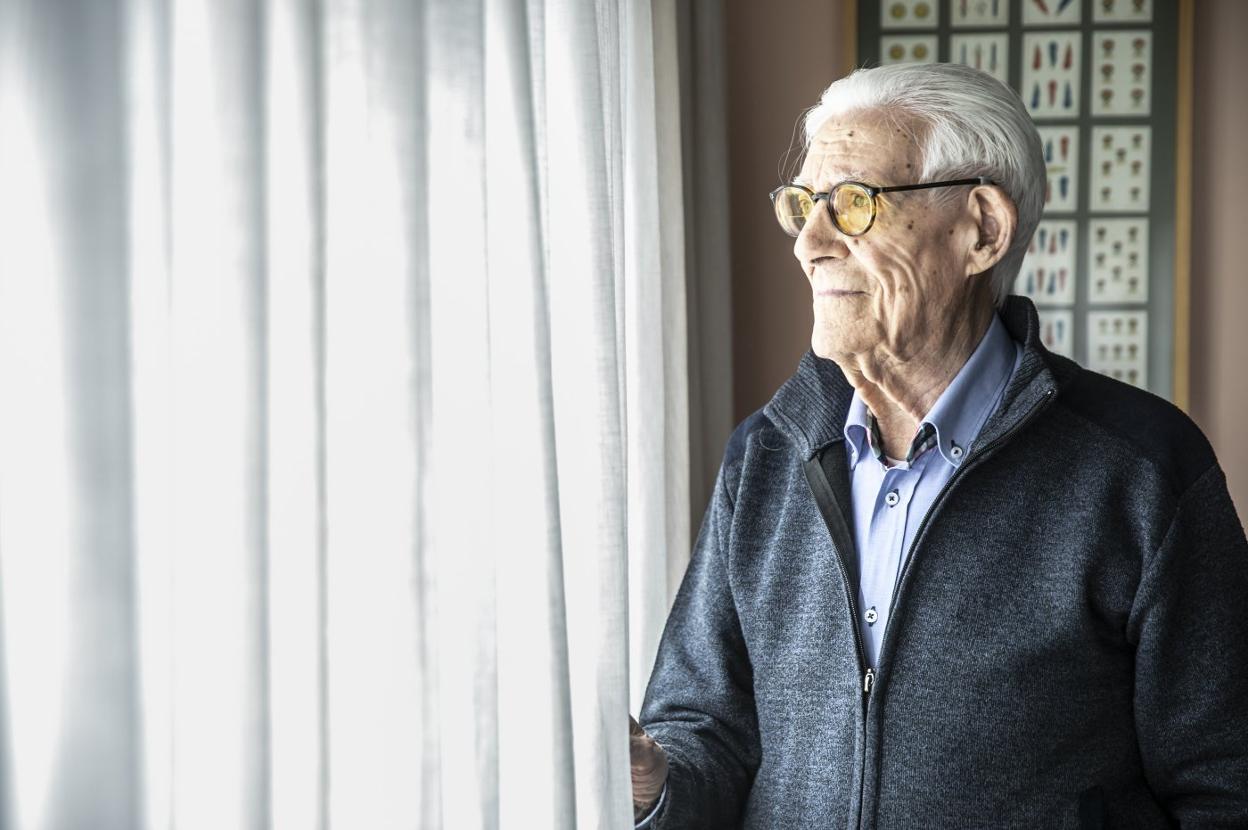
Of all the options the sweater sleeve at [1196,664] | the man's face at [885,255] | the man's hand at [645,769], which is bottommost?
the man's hand at [645,769]

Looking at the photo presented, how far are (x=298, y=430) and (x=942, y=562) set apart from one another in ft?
2.66

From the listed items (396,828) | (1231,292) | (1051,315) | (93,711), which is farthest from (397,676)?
(1231,292)

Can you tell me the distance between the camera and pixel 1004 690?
48.3 inches

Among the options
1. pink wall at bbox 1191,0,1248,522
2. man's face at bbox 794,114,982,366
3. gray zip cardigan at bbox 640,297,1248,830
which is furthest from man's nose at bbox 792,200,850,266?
pink wall at bbox 1191,0,1248,522

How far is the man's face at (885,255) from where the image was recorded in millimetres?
1378

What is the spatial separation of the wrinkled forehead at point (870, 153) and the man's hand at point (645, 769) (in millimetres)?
723

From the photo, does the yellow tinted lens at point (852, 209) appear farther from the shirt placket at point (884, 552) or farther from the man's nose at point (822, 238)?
the shirt placket at point (884, 552)

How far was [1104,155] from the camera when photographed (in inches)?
100

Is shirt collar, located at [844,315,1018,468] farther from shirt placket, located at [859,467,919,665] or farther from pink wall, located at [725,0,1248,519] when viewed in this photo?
pink wall, located at [725,0,1248,519]

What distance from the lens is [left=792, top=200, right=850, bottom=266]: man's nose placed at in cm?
140

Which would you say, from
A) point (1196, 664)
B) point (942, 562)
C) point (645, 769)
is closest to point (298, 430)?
point (645, 769)

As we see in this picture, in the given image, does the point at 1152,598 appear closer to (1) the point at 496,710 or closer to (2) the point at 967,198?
(2) the point at 967,198

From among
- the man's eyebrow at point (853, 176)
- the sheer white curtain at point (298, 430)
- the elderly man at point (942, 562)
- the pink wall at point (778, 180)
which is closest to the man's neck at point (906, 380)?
the elderly man at point (942, 562)

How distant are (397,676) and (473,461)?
0.66 ft
